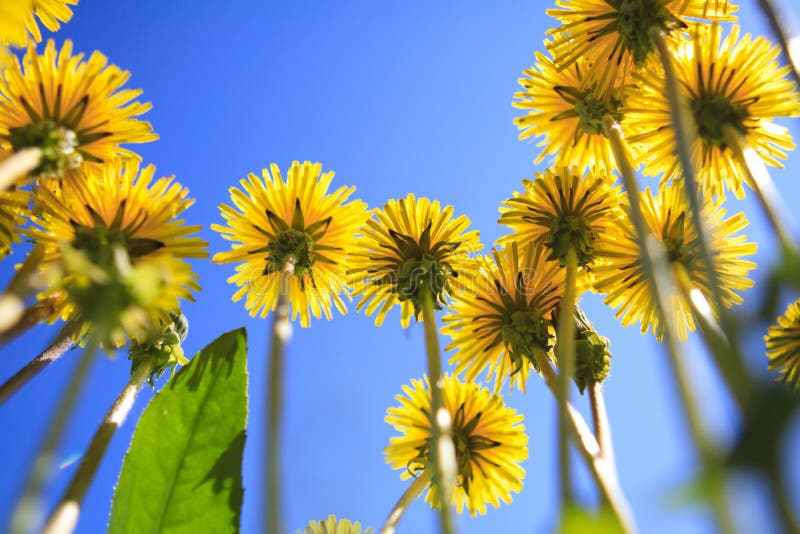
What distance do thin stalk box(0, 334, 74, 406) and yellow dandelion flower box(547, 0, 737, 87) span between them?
4.81 ft

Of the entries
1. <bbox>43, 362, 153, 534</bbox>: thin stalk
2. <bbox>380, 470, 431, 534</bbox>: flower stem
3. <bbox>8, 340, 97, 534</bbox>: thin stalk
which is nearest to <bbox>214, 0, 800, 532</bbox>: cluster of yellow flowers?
<bbox>380, 470, 431, 534</bbox>: flower stem

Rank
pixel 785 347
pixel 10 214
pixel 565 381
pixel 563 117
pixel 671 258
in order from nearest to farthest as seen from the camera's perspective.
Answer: pixel 565 381
pixel 10 214
pixel 785 347
pixel 671 258
pixel 563 117

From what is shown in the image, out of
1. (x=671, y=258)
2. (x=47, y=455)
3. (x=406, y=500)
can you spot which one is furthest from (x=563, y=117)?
(x=47, y=455)

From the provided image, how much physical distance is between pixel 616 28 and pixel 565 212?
1.67ft

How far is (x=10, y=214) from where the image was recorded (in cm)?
145

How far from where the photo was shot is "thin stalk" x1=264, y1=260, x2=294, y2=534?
0.98m

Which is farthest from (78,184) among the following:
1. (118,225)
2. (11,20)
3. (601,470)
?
(601,470)

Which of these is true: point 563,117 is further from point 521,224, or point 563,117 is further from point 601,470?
point 601,470

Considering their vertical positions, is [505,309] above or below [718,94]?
below

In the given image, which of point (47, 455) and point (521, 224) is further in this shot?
point (521, 224)

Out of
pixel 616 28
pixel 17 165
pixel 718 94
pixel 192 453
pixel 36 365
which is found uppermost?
pixel 616 28

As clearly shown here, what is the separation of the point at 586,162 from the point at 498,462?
1.01 m

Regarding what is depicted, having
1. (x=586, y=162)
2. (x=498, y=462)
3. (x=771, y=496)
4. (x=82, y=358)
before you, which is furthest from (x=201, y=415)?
(x=586, y=162)

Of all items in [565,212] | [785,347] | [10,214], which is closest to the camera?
[10,214]
